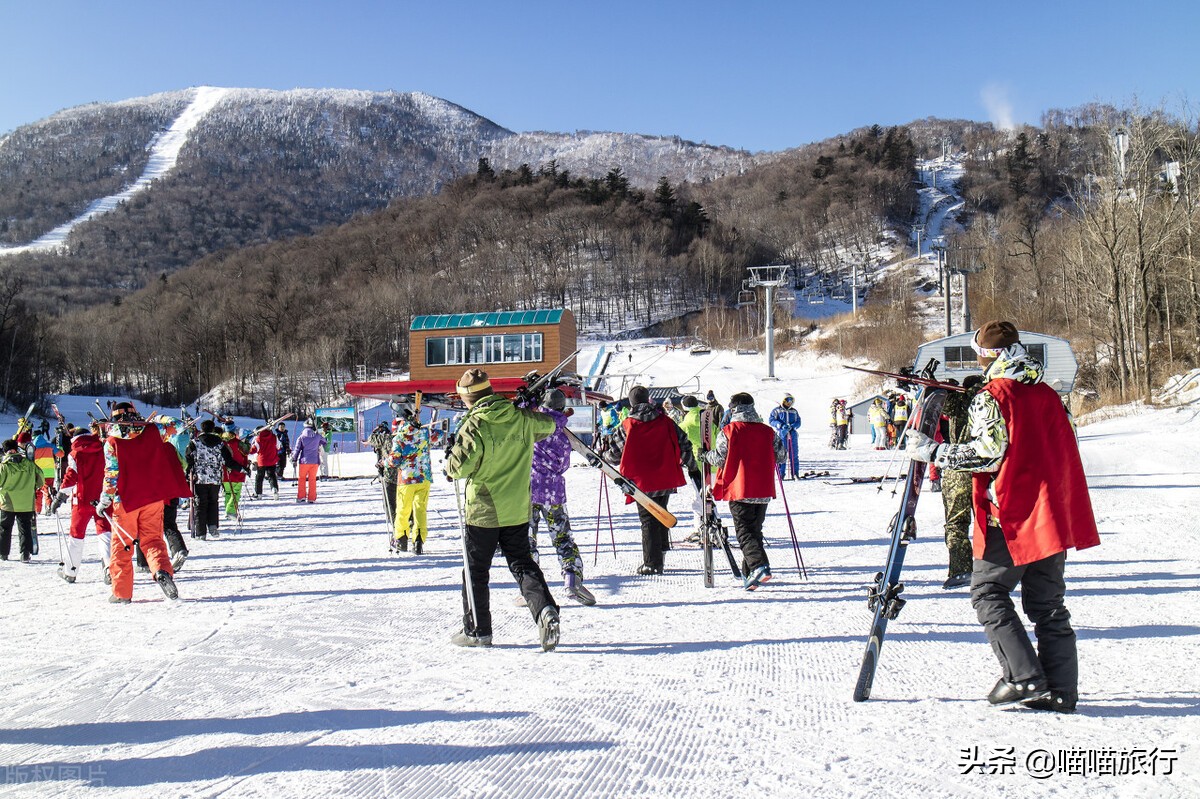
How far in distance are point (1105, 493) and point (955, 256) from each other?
72.6m

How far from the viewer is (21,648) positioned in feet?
16.8

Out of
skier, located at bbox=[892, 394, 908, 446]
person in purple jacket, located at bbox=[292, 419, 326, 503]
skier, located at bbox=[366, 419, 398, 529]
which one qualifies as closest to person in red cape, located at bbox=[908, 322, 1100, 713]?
skier, located at bbox=[366, 419, 398, 529]

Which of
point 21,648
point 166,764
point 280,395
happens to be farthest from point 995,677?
point 280,395

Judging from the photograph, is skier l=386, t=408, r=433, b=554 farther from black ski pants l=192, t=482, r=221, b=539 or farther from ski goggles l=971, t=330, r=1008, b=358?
ski goggles l=971, t=330, r=1008, b=358

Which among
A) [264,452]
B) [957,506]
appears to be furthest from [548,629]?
[264,452]

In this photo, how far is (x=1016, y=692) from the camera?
3.45 meters

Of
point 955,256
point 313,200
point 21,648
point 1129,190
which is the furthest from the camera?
point 313,200

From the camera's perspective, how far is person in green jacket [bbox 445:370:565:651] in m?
4.70

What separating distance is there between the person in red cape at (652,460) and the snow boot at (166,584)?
3715mm

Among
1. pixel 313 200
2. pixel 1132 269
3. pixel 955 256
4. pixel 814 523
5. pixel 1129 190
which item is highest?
pixel 313 200

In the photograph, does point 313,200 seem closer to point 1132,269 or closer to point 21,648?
point 1132,269

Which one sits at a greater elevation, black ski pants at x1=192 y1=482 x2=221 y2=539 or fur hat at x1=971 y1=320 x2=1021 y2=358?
fur hat at x1=971 y1=320 x2=1021 y2=358

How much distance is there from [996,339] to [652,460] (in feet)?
12.6

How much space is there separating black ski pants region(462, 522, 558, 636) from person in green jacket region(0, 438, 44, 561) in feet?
24.1
